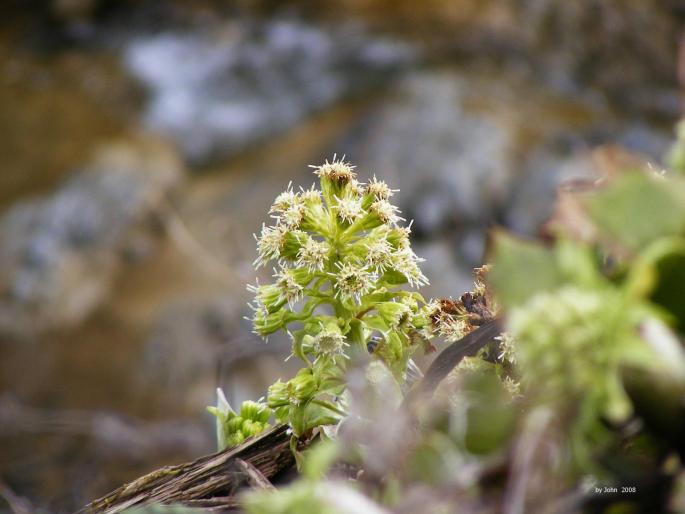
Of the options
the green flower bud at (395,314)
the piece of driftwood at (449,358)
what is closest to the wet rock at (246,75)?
the green flower bud at (395,314)

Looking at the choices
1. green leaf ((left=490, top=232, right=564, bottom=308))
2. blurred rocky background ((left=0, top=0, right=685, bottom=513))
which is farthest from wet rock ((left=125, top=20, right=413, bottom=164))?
green leaf ((left=490, top=232, right=564, bottom=308))

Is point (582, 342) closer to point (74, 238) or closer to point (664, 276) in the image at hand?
point (664, 276)

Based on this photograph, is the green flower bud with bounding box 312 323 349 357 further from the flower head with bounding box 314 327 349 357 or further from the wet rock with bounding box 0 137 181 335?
the wet rock with bounding box 0 137 181 335

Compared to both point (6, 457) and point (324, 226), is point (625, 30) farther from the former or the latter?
point (324, 226)

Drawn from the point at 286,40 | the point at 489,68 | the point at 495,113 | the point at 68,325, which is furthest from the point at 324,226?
the point at 286,40

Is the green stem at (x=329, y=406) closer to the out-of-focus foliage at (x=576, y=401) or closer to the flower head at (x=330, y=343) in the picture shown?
the flower head at (x=330, y=343)

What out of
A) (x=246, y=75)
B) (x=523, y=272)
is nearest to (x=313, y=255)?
(x=523, y=272)
